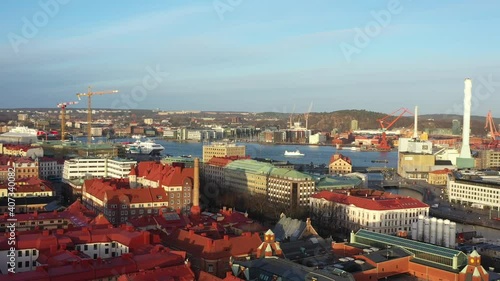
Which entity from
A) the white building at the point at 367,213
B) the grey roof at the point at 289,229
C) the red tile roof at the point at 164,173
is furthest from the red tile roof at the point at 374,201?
the red tile roof at the point at 164,173

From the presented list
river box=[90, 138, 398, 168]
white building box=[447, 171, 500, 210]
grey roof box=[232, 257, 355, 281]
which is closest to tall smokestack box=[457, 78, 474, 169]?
river box=[90, 138, 398, 168]

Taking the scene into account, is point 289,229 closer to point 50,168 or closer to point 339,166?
point 50,168

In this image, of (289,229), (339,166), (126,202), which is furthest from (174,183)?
(339,166)

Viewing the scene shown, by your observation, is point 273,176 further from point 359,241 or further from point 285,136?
point 285,136

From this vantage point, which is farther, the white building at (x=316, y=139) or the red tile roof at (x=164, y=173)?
the white building at (x=316, y=139)

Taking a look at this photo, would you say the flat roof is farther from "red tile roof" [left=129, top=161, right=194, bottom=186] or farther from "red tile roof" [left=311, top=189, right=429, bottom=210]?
"red tile roof" [left=129, top=161, right=194, bottom=186]

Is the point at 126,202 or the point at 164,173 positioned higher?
the point at 164,173

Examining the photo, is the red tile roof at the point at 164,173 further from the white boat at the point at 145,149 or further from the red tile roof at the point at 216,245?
the white boat at the point at 145,149
